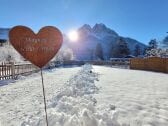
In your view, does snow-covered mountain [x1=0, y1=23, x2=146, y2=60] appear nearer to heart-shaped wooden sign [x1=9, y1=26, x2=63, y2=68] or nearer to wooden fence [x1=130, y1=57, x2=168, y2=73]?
wooden fence [x1=130, y1=57, x2=168, y2=73]

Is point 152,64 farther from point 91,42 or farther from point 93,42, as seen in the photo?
point 93,42

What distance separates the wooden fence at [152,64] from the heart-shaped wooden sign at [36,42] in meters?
16.8

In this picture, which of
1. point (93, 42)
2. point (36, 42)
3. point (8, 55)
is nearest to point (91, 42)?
point (93, 42)

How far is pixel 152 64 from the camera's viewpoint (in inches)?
860

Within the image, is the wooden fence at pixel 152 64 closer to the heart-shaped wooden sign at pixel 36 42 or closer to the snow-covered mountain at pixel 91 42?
the heart-shaped wooden sign at pixel 36 42

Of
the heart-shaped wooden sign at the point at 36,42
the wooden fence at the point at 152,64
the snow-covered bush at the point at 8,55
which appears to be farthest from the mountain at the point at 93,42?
the heart-shaped wooden sign at the point at 36,42

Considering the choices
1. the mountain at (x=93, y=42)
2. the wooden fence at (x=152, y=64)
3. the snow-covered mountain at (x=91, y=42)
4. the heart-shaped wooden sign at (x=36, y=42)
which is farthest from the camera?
the mountain at (x=93, y=42)

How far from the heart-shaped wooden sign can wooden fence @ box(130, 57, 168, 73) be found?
1678 centimetres

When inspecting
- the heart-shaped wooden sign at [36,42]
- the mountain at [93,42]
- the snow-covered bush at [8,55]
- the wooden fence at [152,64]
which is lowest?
the wooden fence at [152,64]

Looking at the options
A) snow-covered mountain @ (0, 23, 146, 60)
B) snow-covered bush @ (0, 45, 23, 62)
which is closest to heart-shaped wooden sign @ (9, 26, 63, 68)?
snow-covered bush @ (0, 45, 23, 62)

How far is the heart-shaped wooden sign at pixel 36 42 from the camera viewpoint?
3.74 m

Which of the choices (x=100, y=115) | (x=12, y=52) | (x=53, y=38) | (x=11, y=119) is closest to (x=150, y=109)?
(x=100, y=115)

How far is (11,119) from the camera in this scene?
4.66 m

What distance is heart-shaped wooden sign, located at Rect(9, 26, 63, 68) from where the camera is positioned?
3744 millimetres
